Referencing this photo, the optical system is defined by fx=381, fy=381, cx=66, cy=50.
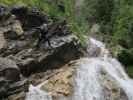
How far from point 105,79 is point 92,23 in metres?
25.8

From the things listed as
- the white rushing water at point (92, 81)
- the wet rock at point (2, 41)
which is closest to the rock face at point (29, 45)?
the wet rock at point (2, 41)

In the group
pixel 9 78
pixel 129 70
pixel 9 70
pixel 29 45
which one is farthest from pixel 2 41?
pixel 129 70

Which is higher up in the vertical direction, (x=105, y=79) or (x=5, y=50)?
(x=5, y=50)

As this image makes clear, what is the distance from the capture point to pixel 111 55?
33.8 metres

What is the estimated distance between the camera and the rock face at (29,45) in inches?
894

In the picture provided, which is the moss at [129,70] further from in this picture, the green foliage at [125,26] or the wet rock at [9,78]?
the wet rock at [9,78]

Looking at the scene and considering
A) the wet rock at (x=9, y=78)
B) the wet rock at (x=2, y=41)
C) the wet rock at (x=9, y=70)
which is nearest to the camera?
the wet rock at (x=9, y=78)

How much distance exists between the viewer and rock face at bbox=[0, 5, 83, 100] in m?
22.7

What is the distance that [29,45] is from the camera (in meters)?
26.1

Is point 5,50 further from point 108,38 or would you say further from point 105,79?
point 108,38

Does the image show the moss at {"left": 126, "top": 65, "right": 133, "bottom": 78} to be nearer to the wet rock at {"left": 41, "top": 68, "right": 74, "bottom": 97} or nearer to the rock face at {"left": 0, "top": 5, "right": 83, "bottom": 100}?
the rock face at {"left": 0, "top": 5, "right": 83, "bottom": 100}

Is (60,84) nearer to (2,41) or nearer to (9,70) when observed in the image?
(9,70)

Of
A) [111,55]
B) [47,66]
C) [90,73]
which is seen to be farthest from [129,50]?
[47,66]

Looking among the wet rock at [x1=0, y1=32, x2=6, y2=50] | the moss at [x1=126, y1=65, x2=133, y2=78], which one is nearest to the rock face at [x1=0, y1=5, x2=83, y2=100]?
the wet rock at [x1=0, y1=32, x2=6, y2=50]
